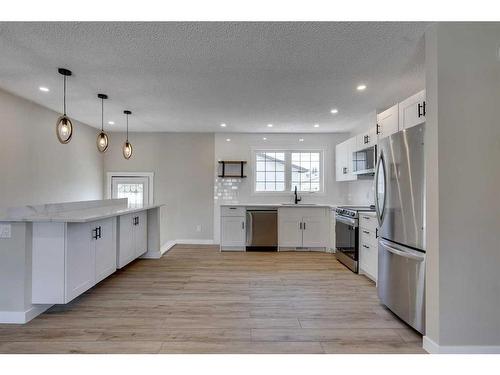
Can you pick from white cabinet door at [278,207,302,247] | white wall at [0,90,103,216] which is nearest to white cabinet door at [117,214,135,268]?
white wall at [0,90,103,216]

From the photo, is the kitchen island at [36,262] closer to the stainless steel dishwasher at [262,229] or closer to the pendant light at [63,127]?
the pendant light at [63,127]

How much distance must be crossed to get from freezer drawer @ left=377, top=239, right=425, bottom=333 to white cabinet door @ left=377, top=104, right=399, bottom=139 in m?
1.19

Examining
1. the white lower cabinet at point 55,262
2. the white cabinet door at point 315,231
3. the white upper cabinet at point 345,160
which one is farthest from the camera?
the white cabinet door at point 315,231

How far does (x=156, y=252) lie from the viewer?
482 cm

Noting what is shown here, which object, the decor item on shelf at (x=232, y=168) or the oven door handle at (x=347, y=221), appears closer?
the oven door handle at (x=347, y=221)

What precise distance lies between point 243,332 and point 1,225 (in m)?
2.28

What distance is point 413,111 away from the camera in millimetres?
2605

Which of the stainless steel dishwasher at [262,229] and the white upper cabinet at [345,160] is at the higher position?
the white upper cabinet at [345,160]

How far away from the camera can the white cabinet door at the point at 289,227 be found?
17.9ft

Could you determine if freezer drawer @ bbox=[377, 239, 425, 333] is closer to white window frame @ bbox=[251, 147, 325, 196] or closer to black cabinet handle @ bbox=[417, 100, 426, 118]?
black cabinet handle @ bbox=[417, 100, 426, 118]

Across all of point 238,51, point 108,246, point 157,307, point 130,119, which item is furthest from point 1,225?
point 130,119

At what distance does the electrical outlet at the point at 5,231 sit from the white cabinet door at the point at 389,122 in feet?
12.3

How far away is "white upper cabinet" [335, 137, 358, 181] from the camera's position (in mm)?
4930

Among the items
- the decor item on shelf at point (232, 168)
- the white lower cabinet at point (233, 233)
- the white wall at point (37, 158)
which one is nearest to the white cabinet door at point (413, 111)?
the white lower cabinet at point (233, 233)
